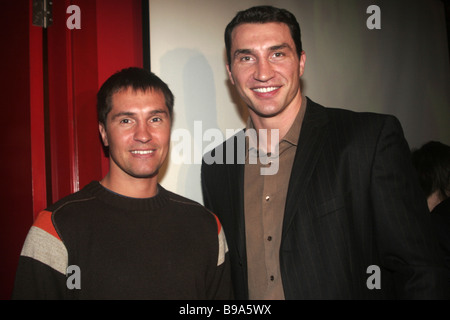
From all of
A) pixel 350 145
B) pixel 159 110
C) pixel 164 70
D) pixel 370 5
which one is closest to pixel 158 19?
pixel 164 70

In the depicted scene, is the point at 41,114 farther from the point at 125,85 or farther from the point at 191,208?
the point at 191,208

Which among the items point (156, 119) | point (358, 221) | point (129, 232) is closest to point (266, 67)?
point (156, 119)

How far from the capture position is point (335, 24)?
2801 millimetres

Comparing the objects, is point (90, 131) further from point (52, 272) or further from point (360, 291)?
point (360, 291)

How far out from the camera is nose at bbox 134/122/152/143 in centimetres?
145

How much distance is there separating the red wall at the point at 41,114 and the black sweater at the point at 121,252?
0.37m

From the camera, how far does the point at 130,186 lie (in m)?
1.51

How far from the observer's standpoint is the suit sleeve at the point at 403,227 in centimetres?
126

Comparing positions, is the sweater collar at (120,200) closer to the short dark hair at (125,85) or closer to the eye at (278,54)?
the short dark hair at (125,85)

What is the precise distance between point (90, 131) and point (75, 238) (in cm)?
66

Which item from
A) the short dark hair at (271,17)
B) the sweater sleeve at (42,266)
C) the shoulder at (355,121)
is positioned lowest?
the sweater sleeve at (42,266)

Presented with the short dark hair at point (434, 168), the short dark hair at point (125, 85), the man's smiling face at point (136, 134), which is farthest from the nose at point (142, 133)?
the short dark hair at point (434, 168)

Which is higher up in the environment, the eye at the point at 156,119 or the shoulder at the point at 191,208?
the eye at the point at 156,119

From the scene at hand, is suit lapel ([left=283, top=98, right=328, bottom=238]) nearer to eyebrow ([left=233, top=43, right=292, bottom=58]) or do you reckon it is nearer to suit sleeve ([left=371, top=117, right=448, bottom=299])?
suit sleeve ([left=371, top=117, right=448, bottom=299])
